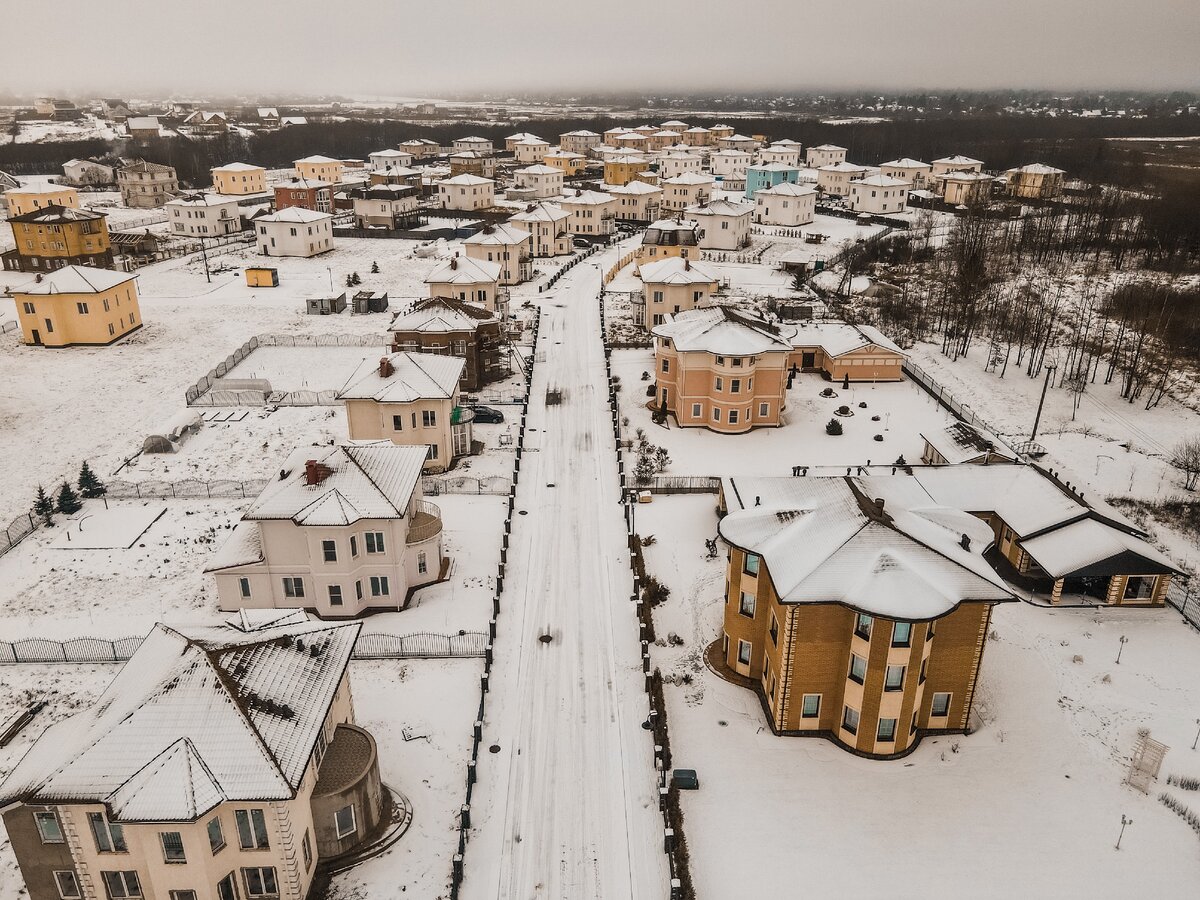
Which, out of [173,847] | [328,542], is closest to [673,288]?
[328,542]

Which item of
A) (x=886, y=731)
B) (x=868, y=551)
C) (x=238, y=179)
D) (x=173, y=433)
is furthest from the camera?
(x=238, y=179)

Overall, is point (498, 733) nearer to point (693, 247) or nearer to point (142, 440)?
point (142, 440)

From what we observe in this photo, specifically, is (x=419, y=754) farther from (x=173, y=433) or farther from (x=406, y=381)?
(x=173, y=433)

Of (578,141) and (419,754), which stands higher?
(578,141)

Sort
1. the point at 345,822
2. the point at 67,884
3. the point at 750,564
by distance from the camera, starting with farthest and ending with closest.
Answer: the point at 750,564
the point at 345,822
the point at 67,884

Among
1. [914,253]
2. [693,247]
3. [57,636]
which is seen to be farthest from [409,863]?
[914,253]

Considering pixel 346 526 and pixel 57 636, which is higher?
pixel 346 526

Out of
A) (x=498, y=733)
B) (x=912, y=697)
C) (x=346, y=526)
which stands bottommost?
(x=498, y=733)
